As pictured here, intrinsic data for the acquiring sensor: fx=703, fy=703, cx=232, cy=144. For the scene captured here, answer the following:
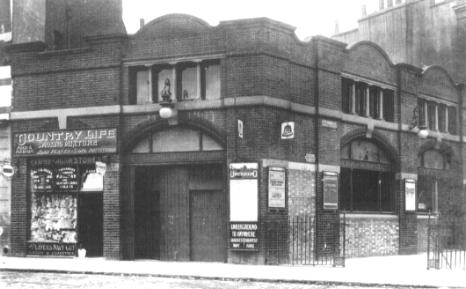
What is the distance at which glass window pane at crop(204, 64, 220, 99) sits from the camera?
2273cm

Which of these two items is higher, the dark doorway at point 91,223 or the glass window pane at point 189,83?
the glass window pane at point 189,83

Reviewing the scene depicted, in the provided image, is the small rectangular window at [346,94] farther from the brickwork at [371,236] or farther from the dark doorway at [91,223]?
the dark doorway at [91,223]

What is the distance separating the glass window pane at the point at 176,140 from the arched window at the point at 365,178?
230 inches

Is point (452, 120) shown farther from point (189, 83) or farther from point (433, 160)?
point (189, 83)

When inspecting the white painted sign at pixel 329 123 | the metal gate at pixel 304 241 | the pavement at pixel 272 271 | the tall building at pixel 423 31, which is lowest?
the pavement at pixel 272 271

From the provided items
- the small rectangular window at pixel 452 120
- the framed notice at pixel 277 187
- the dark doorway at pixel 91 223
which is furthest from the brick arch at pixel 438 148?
the dark doorway at pixel 91 223

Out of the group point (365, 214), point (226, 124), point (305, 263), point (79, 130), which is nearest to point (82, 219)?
point (79, 130)

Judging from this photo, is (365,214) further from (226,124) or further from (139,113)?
(139,113)

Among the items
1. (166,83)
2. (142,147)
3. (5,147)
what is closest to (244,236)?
(142,147)

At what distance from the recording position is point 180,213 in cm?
2316

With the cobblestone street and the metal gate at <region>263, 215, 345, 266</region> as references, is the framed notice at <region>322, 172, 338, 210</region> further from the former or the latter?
the cobblestone street

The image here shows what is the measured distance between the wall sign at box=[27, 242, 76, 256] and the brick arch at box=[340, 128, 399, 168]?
10196mm

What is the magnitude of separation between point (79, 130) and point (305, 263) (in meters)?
8.82

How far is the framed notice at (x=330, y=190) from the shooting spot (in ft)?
78.6
